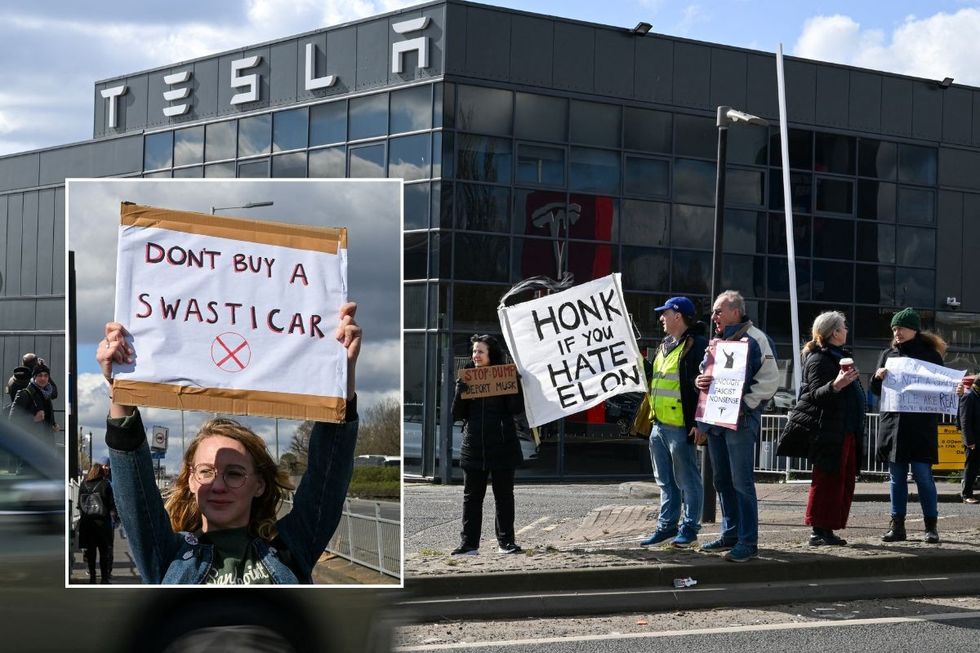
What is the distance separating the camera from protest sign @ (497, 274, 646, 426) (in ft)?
32.5

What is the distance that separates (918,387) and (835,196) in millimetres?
15657

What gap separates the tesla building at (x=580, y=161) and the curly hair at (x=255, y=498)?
643 inches

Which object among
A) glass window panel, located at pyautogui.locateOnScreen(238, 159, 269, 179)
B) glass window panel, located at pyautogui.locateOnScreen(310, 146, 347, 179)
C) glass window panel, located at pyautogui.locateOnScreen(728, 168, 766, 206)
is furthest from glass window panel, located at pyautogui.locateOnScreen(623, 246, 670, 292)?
glass window panel, located at pyautogui.locateOnScreen(238, 159, 269, 179)

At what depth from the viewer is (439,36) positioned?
21.7 m

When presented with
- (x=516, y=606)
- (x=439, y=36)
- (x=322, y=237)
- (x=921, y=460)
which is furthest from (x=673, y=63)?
(x=322, y=237)

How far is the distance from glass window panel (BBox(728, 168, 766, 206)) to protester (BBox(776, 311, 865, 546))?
14460mm

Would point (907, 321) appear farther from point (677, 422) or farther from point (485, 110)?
point (485, 110)

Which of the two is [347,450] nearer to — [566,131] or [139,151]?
[566,131]

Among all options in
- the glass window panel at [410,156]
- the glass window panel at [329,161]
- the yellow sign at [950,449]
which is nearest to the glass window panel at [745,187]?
the glass window panel at [410,156]

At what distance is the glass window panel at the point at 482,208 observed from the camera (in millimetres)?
21847

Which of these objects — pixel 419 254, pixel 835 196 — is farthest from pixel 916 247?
pixel 419 254

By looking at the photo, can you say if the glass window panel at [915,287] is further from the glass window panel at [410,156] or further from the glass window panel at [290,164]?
the glass window panel at [290,164]

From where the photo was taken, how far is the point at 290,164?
24.0m

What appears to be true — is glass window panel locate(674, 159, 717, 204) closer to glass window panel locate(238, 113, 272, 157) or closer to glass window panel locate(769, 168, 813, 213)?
glass window panel locate(769, 168, 813, 213)
